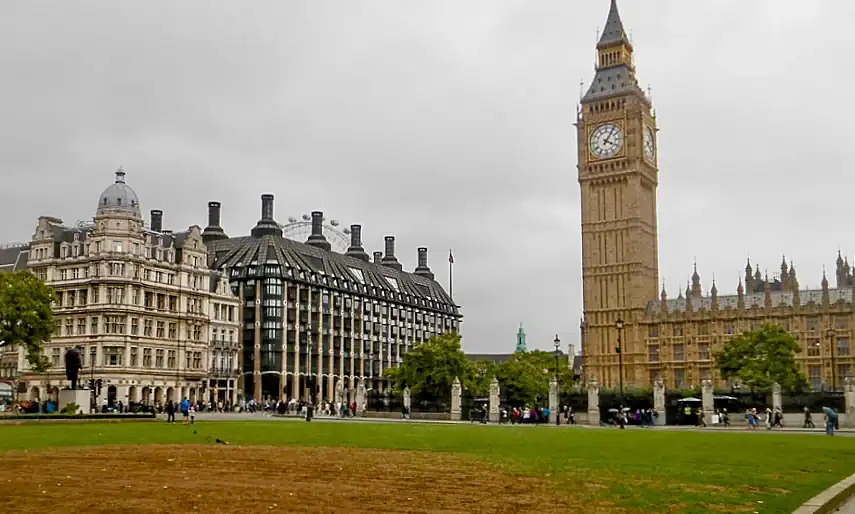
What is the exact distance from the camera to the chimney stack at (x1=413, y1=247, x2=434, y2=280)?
172m

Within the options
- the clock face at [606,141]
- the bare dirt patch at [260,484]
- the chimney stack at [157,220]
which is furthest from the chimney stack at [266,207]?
the bare dirt patch at [260,484]

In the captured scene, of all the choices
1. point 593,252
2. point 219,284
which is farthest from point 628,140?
point 219,284

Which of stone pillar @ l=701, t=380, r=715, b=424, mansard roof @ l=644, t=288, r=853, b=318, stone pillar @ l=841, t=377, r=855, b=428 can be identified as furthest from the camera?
mansard roof @ l=644, t=288, r=853, b=318

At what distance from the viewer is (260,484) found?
18688 mm

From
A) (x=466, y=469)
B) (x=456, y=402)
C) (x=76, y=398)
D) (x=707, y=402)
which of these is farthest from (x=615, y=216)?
(x=466, y=469)

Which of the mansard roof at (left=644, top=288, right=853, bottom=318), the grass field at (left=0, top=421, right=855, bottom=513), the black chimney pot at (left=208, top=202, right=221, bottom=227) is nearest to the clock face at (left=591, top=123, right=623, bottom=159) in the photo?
the mansard roof at (left=644, top=288, right=853, bottom=318)

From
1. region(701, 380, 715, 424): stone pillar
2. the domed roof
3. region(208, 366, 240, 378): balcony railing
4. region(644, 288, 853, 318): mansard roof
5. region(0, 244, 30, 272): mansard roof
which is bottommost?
region(701, 380, 715, 424): stone pillar

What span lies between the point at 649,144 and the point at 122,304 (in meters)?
80.7

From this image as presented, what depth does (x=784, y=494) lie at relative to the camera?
1856 centimetres

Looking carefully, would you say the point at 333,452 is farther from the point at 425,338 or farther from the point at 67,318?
the point at 425,338

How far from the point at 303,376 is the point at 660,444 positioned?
296ft

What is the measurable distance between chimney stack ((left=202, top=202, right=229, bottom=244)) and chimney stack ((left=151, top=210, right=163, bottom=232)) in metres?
9.24

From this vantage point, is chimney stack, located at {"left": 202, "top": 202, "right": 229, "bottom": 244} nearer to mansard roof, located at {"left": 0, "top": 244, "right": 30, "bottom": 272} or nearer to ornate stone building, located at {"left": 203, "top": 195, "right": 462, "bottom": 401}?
ornate stone building, located at {"left": 203, "top": 195, "right": 462, "bottom": 401}

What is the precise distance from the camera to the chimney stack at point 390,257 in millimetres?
161012
